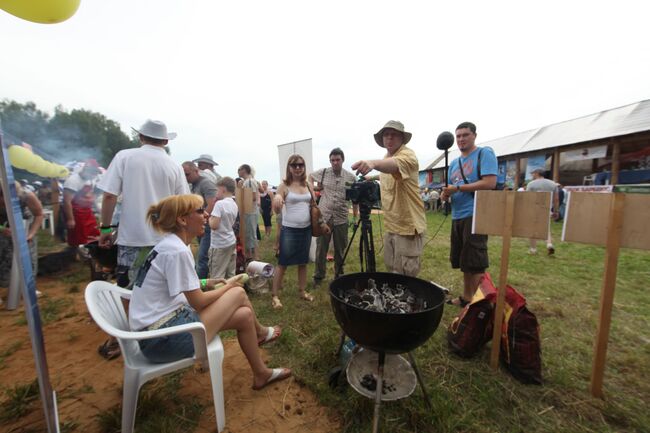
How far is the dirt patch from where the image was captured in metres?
1.83

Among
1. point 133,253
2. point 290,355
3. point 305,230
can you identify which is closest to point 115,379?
point 133,253

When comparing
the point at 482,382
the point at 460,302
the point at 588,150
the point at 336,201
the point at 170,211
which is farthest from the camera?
the point at 588,150

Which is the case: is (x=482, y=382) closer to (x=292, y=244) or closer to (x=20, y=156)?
(x=292, y=244)

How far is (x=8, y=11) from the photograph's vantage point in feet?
5.24

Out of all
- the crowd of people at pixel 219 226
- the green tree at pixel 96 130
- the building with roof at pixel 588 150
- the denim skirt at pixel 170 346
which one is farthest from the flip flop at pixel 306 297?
the green tree at pixel 96 130

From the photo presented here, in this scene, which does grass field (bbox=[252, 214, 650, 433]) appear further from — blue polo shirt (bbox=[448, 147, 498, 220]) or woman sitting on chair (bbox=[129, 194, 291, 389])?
blue polo shirt (bbox=[448, 147, 498, 220])

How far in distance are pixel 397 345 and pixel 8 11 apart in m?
2.96

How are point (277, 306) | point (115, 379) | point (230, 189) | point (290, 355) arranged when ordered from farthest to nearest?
1. point (230, 189)
2. point (277, 306)
3. point (290, 355)
4. point (115, 379)

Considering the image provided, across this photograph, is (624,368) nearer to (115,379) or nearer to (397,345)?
(397,345)

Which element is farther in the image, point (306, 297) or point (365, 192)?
point (306, 297)

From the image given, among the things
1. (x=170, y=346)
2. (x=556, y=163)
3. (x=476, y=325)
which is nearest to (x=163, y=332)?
(x=170, y=346)

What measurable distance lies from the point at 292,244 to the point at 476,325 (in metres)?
2.14

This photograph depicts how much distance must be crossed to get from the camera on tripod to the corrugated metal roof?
11948 mm

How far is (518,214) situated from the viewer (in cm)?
223
